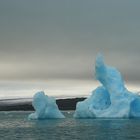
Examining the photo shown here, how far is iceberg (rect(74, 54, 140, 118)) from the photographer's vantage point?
166ft

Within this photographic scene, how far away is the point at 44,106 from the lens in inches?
2039

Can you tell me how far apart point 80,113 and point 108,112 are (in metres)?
3.97

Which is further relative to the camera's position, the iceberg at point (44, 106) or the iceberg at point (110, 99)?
the iceberg at point (44, 106)

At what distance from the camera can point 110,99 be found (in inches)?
2044

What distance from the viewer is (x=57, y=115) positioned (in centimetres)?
5656

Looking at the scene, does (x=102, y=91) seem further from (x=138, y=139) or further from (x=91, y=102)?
(x=138, y=139)

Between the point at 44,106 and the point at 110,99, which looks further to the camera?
the point at 110,99

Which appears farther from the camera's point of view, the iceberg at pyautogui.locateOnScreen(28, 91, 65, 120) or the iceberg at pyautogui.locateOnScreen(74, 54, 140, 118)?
the iceberg at pyautogui.locateOnScreen(28, 91, 65, 120)

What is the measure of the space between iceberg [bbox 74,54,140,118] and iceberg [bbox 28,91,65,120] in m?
2.80

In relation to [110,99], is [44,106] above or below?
below

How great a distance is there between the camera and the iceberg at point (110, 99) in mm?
50656

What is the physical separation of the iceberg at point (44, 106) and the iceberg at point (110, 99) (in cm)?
280

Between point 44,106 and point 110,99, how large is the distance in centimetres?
708

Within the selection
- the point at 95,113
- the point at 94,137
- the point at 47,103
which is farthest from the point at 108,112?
the point at 94,137
